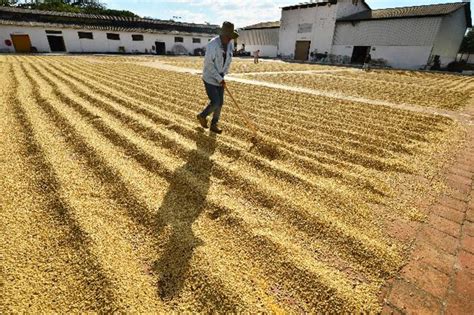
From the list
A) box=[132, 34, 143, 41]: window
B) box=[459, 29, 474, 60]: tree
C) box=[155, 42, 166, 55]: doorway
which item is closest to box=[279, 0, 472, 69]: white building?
box=[459, 29, 474, 60]: tree

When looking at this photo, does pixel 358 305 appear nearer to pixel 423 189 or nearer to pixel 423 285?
pixel 423 285

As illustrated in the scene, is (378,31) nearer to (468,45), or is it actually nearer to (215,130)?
(468,45)

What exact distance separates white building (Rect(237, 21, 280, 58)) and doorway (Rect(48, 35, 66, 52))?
24598mm

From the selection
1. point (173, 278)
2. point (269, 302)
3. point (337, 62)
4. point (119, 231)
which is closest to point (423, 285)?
point (269, 302)

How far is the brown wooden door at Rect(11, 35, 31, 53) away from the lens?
25.7m

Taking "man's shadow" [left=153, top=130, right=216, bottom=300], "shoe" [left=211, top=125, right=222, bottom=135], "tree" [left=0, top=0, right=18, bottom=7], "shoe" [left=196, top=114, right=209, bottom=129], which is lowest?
"man's shadow" [left=153, top=130, right=216, bottom=300]

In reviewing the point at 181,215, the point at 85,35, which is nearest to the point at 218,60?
the point at 181,215

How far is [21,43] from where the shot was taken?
85.3ft

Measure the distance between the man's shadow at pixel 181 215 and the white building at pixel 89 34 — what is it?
109ft

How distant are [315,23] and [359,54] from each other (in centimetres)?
649

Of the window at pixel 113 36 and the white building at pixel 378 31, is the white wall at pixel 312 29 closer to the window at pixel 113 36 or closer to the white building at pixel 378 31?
the white building at pixel 378 31

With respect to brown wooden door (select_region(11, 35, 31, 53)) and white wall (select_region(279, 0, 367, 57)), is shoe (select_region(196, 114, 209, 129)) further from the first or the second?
brown wooden door (select_region(11, 35, 31, 53))

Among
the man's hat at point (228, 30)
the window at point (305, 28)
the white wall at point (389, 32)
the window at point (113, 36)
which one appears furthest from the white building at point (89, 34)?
the man's hat at point (228, 30)

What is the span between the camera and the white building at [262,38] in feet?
117
